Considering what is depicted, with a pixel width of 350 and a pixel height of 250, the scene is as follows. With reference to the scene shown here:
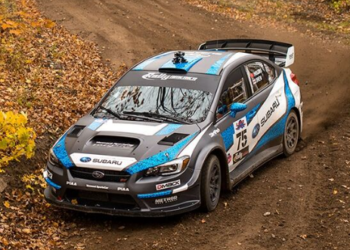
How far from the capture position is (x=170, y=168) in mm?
7836

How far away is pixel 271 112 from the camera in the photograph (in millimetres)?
10234

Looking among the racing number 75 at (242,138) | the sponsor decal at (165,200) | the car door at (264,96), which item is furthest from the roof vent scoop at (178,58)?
the sponsor decal at (165,200)

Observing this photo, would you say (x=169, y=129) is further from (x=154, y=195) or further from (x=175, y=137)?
(x=154, y=195)

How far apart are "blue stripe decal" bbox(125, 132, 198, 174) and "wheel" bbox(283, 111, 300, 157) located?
3.24m

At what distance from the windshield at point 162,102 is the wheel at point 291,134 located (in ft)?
7.74

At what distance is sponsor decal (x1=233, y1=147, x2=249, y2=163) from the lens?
9.20 metres

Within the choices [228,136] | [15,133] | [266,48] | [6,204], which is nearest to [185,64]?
[228,136]

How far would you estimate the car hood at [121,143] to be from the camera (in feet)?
25.6

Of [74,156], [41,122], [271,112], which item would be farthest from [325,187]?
[41,122]

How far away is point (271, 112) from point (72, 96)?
466 centimetres

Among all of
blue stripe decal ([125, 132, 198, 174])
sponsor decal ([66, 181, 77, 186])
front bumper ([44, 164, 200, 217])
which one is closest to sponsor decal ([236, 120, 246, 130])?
blue stripe decal ([125, 132, 198, 174])

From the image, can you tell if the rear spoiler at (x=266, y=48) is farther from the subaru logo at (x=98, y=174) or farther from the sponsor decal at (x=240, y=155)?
the subaru logo at (x=98, y=174)

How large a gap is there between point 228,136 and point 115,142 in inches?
67.7

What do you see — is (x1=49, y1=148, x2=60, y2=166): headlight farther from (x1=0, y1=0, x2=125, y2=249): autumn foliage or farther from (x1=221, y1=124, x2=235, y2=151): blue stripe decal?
(x1=221, y1=124, x2=235, y2=151): blue stripe decal
